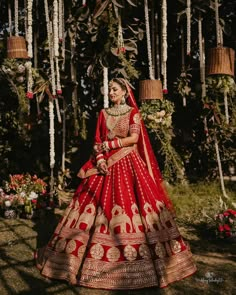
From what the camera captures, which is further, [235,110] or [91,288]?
[235,110]

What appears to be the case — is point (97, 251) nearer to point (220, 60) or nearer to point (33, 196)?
point (33, 196)

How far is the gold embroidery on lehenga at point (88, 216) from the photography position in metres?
4.15

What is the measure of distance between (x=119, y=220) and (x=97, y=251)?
0.36 metres

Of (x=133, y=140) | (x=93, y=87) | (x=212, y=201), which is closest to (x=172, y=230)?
(x=133, y=140)

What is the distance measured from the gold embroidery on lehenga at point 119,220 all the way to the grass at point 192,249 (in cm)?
59

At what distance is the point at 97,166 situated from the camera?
14.4 ft

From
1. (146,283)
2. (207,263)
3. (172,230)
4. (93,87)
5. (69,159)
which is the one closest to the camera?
(146,283)

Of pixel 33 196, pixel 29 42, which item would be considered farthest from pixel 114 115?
pixel 33 196

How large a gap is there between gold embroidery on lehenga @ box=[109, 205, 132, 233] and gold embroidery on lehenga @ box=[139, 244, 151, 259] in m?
0.20

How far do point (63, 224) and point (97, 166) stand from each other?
27.7 inches

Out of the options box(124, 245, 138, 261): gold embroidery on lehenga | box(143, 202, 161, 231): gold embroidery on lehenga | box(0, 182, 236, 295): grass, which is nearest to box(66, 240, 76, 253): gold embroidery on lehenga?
box(0, 182, 236, 295): grass

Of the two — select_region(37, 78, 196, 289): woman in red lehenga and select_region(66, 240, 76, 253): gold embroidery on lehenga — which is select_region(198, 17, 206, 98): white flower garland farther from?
select_region(66, 240, 76, 253): gold embroidery on lehenga

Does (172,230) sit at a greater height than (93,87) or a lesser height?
lesser

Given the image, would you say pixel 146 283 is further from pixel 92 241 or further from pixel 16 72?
pixel 16 72
